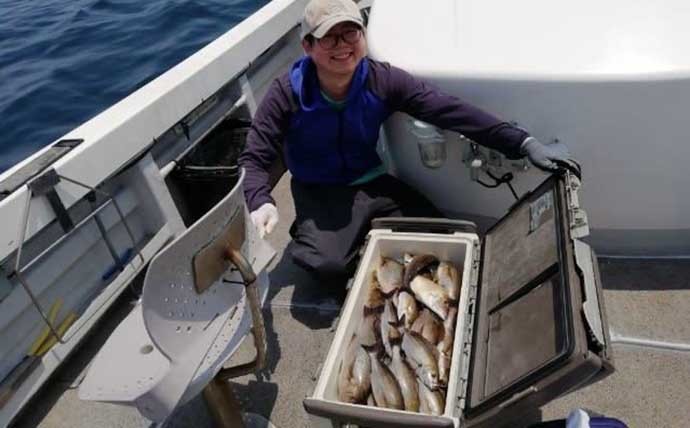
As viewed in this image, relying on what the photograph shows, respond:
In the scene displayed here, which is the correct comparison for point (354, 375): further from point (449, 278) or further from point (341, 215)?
point (341, 215)

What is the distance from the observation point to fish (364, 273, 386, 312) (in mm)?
2158

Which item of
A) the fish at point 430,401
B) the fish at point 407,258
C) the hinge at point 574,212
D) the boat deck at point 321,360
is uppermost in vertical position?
the hinge at point 574,212

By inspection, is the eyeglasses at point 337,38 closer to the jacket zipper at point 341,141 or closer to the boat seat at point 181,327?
the jacket zipper at point 341,141

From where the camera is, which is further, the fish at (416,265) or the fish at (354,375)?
the fish at (416,265)

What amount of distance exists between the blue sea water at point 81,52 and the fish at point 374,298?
10.9 feet

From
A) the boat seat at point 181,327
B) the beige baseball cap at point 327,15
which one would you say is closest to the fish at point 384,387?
the boat seat at point 181,327

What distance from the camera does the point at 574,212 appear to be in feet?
5.84

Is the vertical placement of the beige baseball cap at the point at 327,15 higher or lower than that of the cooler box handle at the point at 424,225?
higher

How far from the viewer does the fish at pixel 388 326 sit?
6.68 ft

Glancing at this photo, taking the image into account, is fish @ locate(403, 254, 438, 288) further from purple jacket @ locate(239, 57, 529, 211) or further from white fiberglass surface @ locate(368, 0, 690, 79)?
white fiberglass surface @ locate(368, 0, 690, 79)

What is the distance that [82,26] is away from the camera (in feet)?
20.6

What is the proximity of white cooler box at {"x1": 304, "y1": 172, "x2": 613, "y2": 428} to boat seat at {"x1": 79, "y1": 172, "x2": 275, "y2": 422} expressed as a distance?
38 cm

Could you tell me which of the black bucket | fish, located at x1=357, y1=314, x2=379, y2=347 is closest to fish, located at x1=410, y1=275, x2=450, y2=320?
fish, located at x1=357, y1=314, x2=379, y2=347

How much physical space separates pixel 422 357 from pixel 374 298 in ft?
1.21
